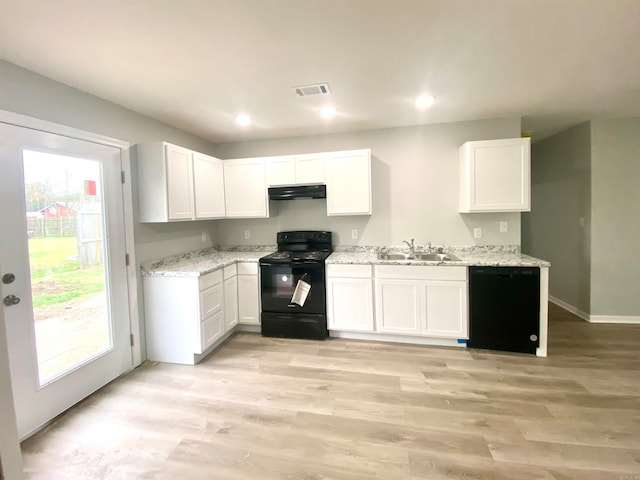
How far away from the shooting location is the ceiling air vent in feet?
7.89

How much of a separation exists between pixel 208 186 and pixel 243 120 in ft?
2.89

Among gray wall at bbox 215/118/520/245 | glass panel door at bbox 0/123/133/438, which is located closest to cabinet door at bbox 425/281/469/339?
gray wall at bbox 215/118/520/245

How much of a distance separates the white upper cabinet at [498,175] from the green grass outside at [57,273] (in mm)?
3696

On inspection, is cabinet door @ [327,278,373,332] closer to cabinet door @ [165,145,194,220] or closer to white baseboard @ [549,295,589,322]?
cabinet door @ [165,145,194,220]

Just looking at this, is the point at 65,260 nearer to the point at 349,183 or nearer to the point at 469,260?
the point at 349,183

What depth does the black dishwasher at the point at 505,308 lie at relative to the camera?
2.82 metres

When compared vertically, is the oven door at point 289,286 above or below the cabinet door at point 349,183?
below

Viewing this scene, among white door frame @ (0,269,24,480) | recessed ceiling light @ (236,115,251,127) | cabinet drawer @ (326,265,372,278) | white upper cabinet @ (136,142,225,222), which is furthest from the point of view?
cabinet drawer @ (326,265,372,278)

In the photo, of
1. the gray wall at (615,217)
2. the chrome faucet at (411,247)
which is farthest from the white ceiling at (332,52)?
the chrome faucet at (411,247)

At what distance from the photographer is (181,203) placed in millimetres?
3023

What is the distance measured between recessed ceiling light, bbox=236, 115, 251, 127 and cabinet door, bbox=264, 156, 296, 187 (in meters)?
0.49

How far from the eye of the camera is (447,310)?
9.94ft

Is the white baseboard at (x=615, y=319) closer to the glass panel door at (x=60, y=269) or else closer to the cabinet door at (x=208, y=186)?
the cabinet door at (x=208, y=186)

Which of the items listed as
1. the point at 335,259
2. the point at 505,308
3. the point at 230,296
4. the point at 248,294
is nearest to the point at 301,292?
the point at 335,259
